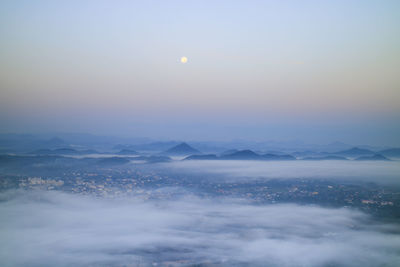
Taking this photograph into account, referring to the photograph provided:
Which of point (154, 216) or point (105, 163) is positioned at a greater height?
point (105, 163)

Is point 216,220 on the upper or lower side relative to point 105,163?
lower

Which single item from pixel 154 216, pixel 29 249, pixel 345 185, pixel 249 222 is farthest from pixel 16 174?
pixel 345 185

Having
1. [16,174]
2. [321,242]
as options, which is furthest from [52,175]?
[321,242]

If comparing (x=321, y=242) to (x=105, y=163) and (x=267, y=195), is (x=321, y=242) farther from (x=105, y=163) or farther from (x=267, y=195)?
(x=105, y=163)

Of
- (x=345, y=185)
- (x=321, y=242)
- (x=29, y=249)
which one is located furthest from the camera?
(x=345, y=185)

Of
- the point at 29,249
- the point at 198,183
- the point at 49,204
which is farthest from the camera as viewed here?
the point at 198,183

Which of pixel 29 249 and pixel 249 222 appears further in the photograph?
pixel 249 222

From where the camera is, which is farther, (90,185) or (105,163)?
(105,163)

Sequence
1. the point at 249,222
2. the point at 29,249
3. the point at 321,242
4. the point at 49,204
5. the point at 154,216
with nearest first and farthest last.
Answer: the point at 29,249 < the point at 321,242 < the point at 249,222 < the point at 154,216 < the point at 49,204

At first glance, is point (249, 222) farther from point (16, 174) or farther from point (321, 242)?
point (16, 174)
